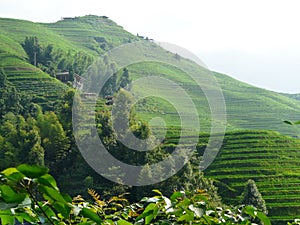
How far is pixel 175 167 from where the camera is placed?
2708cm

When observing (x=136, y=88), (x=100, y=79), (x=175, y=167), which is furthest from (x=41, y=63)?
(x=175, y=167)

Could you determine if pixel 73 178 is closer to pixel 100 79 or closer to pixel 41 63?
pixel 100 79

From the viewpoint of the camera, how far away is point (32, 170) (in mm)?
743

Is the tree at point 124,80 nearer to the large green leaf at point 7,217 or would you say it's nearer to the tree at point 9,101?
the tree at point 9,101

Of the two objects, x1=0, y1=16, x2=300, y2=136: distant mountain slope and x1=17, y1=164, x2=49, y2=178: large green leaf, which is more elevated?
x1=17, y1=164, x2=49, y2=178: large green leaf

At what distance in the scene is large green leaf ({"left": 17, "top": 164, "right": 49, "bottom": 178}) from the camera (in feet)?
2.41

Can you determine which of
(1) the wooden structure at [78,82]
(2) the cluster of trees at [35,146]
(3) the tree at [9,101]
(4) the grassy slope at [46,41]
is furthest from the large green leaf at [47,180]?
(1) the wooden structure at [78,82]

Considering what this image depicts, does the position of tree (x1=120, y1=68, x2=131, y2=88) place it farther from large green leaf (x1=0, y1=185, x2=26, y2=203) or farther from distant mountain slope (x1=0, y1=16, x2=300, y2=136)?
large green leaf (x1=0, y1=185, x2=26, y2=203)

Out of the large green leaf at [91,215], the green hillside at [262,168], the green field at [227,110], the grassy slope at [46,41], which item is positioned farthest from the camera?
the grassy slope at [46,41]

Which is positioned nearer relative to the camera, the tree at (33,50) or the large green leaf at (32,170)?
the large green leaf at (32,170)

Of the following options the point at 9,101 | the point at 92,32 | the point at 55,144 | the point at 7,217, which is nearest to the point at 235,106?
the point at 9,101

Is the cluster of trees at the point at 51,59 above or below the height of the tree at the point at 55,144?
above

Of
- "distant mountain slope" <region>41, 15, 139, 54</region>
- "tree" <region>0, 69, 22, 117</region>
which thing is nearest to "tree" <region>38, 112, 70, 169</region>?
"tree" <region>0, 69, 22, 117</region>

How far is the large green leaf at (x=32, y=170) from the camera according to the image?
733 mm
